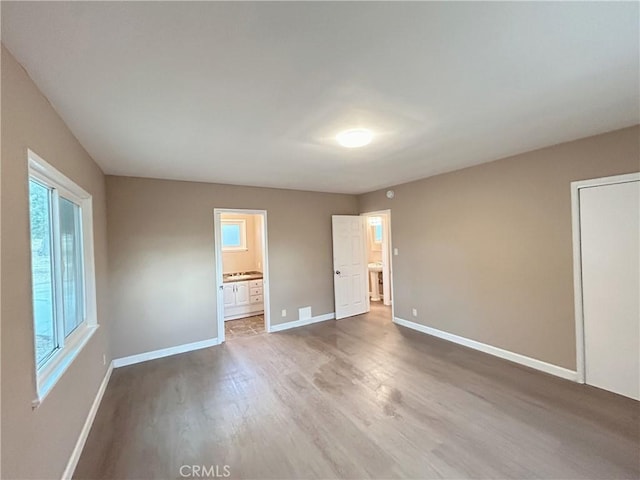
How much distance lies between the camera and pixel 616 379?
2.75 meters

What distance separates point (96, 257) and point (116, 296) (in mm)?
908

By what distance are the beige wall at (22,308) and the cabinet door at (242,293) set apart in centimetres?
387

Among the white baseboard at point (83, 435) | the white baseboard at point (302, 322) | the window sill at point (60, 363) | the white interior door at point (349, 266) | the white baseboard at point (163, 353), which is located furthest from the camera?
the white interior door at point (349, 266)

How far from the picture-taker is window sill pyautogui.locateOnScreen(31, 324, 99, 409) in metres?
1.61

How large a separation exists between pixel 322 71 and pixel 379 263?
253 inches

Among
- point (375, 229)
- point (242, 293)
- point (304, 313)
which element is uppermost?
point (375, 229)

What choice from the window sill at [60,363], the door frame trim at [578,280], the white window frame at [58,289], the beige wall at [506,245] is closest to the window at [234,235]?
the white window frame at [58,289]

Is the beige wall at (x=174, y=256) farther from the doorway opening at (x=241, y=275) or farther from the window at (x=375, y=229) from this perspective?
the window at (x=375, y=229)

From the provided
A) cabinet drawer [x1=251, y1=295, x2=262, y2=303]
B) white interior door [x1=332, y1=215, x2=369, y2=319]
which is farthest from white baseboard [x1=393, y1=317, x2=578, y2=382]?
cabinet drawer [x1=251, y1=295, x2=262, y2=303]

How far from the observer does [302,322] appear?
531cm

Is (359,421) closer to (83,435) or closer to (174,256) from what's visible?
(83,435)

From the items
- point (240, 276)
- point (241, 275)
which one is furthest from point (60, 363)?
point (241, 275)

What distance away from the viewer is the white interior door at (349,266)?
5648 mm

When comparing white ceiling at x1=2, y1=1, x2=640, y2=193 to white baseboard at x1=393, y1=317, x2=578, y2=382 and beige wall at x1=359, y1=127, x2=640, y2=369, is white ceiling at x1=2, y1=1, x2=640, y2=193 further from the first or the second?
white baseboard at x1=393, y1=317, x2=578, y2=382
